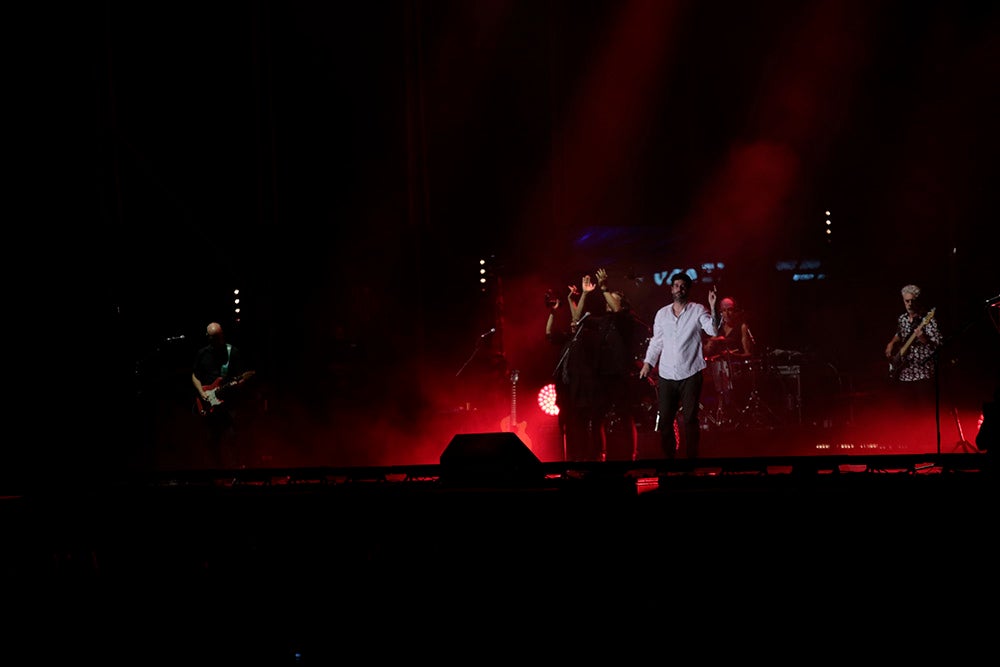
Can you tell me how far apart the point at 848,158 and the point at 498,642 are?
1029cm

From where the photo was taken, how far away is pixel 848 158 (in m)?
11.8

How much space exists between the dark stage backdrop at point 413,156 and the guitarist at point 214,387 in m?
0.99

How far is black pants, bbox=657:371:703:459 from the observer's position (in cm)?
749

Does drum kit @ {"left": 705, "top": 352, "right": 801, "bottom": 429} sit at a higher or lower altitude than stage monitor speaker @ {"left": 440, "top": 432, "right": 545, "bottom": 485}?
lower

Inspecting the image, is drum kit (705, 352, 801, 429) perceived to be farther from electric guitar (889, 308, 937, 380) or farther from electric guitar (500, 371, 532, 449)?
electric guitar (500, 371, 532, 449)

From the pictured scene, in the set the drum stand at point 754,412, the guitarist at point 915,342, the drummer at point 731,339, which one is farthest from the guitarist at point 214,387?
the guitarist at point 915,342

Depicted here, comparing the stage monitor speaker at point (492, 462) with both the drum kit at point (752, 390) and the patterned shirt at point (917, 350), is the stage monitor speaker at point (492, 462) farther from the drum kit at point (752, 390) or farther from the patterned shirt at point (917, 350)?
→ the drum kit at point (752, 390)

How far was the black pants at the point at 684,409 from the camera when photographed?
7.49 m

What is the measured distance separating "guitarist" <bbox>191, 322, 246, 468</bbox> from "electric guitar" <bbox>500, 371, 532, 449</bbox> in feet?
11.3

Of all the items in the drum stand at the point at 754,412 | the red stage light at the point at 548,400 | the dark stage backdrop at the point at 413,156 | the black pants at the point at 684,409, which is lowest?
the drum stand at the point at 754,412

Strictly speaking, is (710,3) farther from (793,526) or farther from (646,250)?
(793,526)

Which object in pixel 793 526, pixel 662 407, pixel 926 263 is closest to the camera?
pixel 793 526

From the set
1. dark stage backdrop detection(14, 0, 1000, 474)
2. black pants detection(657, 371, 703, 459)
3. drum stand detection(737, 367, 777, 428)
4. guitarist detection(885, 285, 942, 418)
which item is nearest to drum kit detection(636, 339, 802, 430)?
drum stand detection(737, 367, 777, 428)

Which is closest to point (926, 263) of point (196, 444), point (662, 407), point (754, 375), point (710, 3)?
point (754, 375)
